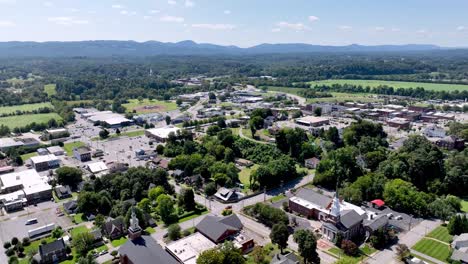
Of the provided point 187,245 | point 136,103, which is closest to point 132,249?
point 187,245

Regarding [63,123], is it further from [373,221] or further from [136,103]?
[373,221]

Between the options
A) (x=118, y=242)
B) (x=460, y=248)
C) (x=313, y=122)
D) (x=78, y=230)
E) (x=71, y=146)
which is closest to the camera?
(x=460, y=248)

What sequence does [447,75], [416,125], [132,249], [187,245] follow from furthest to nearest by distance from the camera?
1. [447,75]
2. [416,125]
3. [187,245]
4. [132,249]

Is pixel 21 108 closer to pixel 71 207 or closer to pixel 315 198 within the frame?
pixel 71 207

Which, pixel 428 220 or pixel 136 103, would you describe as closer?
pixel 428 220

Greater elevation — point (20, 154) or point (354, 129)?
point (354, 129)

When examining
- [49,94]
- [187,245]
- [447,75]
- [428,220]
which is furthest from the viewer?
[447,75]

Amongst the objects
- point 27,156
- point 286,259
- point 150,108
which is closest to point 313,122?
point 150,108
